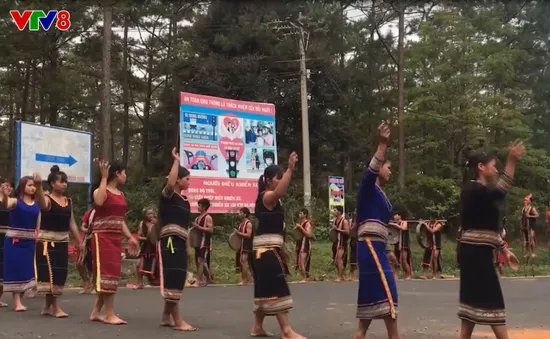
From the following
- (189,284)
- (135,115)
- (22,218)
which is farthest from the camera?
(135,115)

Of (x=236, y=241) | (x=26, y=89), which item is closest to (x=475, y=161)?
(x=236, y=241)

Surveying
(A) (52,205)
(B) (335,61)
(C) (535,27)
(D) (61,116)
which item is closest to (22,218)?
(A) (52,205)

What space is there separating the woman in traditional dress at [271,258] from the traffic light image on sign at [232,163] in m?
13.1

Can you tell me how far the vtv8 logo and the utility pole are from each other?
29.5 ft

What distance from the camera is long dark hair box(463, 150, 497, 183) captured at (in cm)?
562

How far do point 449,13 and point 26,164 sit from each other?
22.4 meters

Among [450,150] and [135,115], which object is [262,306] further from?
[135,115]

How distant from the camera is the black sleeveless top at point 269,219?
6512 millimetres

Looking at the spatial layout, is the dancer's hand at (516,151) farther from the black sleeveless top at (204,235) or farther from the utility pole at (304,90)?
the utility pole at (304,90)

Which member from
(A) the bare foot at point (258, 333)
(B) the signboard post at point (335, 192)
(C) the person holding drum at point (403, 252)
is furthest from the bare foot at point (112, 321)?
(B) the signboard post at point (335, 192)

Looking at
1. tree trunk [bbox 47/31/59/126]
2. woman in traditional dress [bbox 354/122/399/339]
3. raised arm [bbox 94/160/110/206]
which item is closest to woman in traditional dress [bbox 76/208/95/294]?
raised arm [bbox 94/160/110/206]

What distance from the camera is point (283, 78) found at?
2977 cm

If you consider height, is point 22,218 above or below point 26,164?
below

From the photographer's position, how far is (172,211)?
7.18 metres
